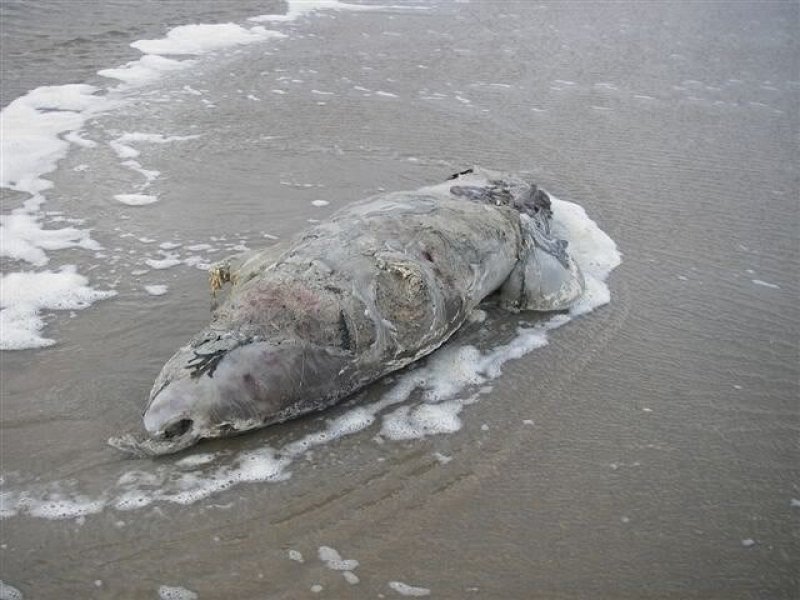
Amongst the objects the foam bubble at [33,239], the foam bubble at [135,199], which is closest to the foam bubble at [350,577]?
the foam bubble at [33,239]

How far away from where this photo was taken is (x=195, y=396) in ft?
11.8

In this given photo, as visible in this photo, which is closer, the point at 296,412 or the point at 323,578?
the point at 323,578

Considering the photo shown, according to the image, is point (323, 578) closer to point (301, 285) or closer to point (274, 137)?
point (301, 285)

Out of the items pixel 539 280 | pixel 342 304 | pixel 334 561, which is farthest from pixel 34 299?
pixel 539 280

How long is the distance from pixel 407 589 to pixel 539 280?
8.42ft

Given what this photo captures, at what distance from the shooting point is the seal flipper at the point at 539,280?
508cm

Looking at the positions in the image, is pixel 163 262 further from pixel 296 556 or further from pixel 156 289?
pixel 296 556

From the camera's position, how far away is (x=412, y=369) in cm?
440

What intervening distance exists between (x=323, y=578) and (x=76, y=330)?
227cm

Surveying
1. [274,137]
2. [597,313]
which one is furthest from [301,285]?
[274,137]

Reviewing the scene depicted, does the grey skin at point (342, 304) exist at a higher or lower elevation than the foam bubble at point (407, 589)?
higher

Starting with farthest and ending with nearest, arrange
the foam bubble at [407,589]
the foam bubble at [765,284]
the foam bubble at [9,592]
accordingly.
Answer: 1. the foam bubble at [765,284]
2. the foam bubble at [407,589]
3. the foam bubble at [9,592]

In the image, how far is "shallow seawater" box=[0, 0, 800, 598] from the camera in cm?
320

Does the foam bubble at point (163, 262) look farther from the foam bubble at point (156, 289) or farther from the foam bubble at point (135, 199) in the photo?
the foam bubble at point (135, 199)
